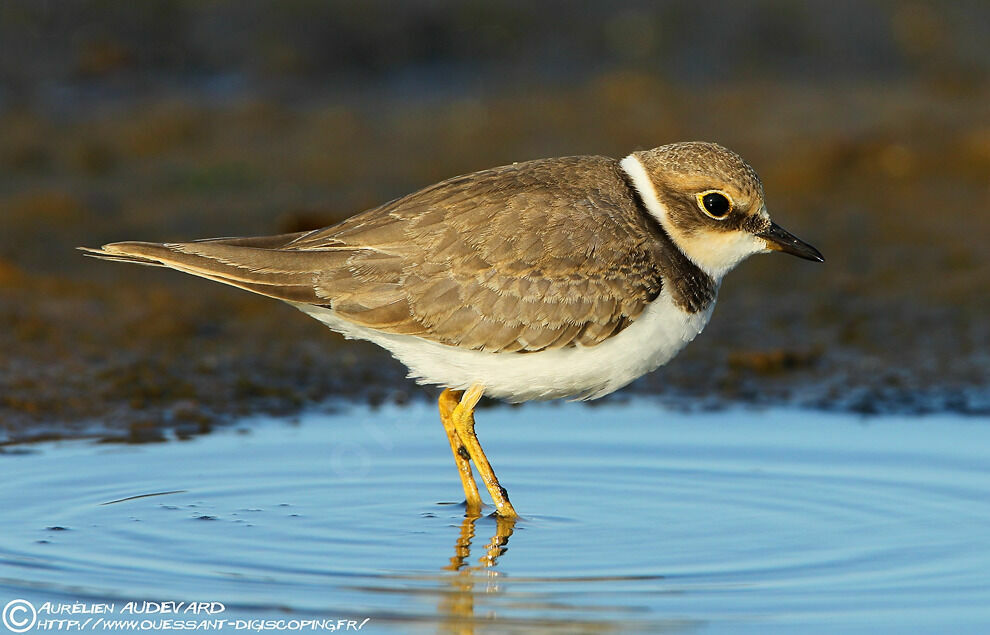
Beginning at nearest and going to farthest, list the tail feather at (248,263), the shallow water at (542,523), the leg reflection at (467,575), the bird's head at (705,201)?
the leg reflection at (467,575), the shallow water at (542,523), the tail feather at (248,263), the bird's head at (705,201)

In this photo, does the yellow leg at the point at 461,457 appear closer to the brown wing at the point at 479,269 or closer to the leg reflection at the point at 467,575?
the leg reflection at the point at 467,575

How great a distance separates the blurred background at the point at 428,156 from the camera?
952cm

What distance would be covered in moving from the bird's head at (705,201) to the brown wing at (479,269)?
28cm

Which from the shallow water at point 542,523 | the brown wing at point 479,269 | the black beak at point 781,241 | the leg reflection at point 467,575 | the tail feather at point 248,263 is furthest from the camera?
the black beak at point 781,241

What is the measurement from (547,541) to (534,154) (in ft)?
20.9

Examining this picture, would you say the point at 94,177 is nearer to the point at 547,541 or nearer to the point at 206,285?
the point at 206,285

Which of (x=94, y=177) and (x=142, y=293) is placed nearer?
(x=142, y=293)

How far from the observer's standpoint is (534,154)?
1291cm

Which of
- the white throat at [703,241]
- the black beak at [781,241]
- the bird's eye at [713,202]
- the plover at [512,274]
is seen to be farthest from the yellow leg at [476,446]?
the black beak at [781,241]

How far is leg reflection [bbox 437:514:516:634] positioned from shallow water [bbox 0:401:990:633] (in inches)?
0.6

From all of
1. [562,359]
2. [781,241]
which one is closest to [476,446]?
[562,359]

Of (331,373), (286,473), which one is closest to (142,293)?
(331,373)

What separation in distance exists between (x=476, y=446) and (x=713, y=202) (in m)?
1.71

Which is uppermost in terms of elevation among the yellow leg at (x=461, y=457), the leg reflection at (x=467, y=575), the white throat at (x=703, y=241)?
the white throat at (x=703, y=241)
